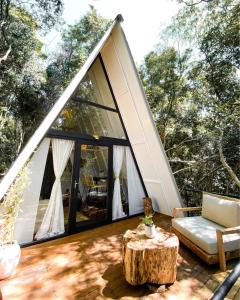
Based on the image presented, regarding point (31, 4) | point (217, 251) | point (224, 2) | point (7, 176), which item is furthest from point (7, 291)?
point (31, 4)

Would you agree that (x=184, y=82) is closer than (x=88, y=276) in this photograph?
No

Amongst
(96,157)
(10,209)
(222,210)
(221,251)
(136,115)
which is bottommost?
(221,251)

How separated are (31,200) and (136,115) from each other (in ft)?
10.1

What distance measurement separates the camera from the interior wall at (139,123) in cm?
443

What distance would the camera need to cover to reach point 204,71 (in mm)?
7246

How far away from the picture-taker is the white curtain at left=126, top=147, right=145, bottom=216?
17.6ft

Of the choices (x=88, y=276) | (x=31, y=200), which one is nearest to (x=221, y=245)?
(x=88, y=276)

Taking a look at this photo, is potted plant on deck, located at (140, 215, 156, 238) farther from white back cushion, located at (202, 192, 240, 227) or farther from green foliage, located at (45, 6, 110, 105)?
green foliage, located at (45, 6, 110, 105)

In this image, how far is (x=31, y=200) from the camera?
11.7 ft

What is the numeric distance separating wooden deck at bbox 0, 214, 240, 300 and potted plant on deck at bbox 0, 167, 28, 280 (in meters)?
0.19

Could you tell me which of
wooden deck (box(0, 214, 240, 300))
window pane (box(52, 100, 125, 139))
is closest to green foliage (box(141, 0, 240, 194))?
window pane (box(52, 100, 125, 139))

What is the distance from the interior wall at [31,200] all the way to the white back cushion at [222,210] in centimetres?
330

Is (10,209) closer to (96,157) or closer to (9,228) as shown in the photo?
(9,228)

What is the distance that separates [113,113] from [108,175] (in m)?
1.76
